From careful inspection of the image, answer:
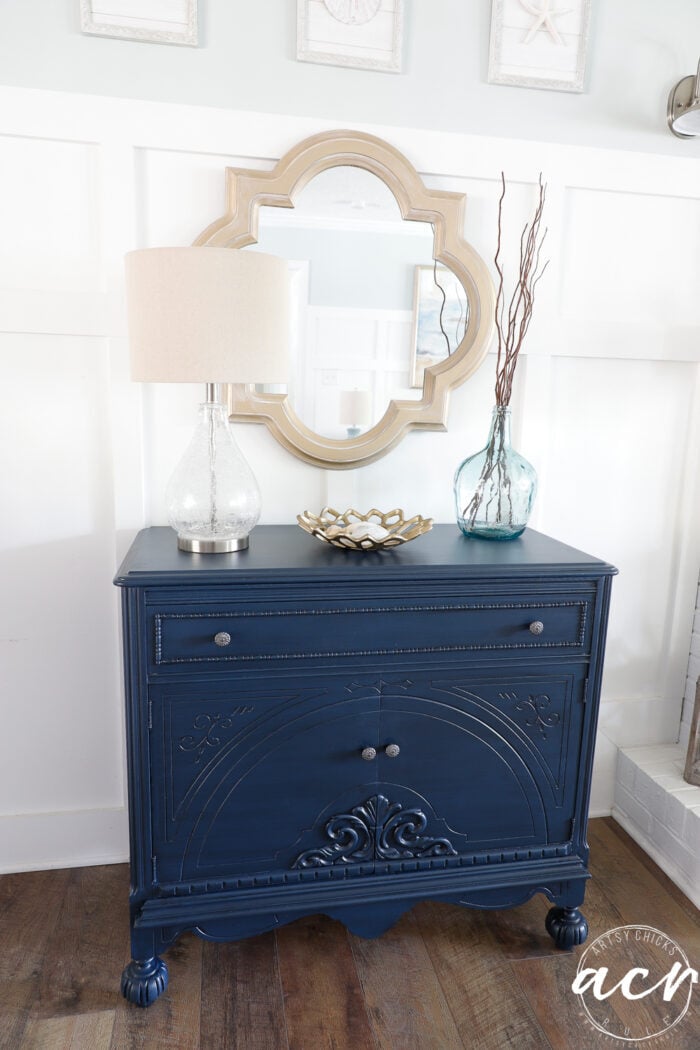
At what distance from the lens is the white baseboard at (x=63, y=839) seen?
2.06 meters

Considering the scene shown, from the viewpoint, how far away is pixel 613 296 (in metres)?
2.13

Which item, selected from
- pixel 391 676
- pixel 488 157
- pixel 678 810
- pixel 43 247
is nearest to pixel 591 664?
pixel 391 676

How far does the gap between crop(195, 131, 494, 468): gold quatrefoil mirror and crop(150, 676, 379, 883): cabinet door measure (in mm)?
700

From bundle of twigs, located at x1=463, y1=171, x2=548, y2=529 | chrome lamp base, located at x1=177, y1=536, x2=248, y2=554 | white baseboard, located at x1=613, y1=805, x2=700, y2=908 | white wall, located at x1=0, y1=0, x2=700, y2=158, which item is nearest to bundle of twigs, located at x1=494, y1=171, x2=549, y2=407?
bundle of twigs, located at x1=463, y1=171, x2=548, y2=529

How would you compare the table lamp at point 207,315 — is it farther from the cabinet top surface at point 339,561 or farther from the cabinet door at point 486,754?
the cabinet door at point 486,754

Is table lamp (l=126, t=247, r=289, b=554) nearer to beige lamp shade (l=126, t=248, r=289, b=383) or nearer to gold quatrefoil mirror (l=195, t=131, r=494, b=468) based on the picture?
beige lamp shade (l=126, t=248, r=289, b=383)

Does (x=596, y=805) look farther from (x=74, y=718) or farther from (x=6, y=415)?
(x=6, y=415)

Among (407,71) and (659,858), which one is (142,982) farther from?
(407,71)

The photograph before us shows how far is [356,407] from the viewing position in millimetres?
1994

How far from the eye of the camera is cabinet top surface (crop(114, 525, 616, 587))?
5.05ft

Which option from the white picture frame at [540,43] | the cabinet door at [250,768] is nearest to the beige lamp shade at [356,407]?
the cabinet door at [250,768]

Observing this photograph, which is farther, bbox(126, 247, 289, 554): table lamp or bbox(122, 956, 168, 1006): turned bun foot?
bbox(122, 956, 168, 1006): turned bun foot

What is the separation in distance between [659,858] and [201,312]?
6.65ft

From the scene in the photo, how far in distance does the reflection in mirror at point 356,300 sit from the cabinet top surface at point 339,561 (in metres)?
0.41
